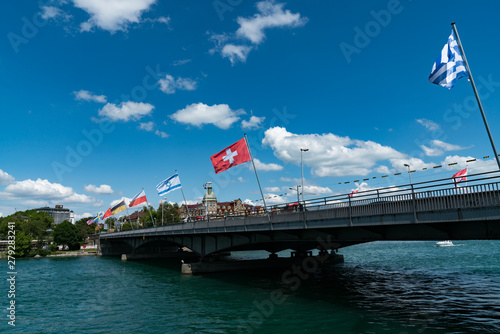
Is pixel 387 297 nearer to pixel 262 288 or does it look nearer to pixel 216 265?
pixel 262 288

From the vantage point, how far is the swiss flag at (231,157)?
37.3 metres

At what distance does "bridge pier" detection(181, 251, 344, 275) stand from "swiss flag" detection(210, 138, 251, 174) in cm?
2187

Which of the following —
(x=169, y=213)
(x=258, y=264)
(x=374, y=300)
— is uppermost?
(x=169, y=213)

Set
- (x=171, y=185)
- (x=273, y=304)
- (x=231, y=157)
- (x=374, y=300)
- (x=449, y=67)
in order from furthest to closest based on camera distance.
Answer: (x=171, y=185)
(x=231, y=157)
(x=374, y=300)
(x=273, y=304)
(x=449, y=67)

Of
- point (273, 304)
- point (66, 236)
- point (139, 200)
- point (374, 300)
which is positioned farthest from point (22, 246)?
point (374, 300)

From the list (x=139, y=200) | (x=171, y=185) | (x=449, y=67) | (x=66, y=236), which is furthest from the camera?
(x=66, y=236)

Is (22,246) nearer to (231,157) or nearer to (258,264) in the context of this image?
(258,264)

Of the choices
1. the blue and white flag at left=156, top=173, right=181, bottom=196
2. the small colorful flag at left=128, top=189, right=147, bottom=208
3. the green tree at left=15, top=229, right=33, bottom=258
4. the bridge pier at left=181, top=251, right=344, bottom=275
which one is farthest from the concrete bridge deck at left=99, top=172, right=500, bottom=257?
the green tree at left=15, top=229, right=33, bottom=258

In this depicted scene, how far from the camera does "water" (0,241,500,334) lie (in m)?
23.7

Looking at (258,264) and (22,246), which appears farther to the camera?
(22,246)

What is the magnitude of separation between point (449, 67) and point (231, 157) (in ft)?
75.4

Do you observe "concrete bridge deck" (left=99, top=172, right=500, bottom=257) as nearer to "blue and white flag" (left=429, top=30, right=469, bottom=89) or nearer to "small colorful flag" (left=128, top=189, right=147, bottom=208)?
"blue and white flag" (left=429, top=30, right=469, bottom=89)

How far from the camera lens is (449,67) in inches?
787

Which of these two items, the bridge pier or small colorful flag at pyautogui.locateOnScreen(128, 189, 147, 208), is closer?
the bridge pier
